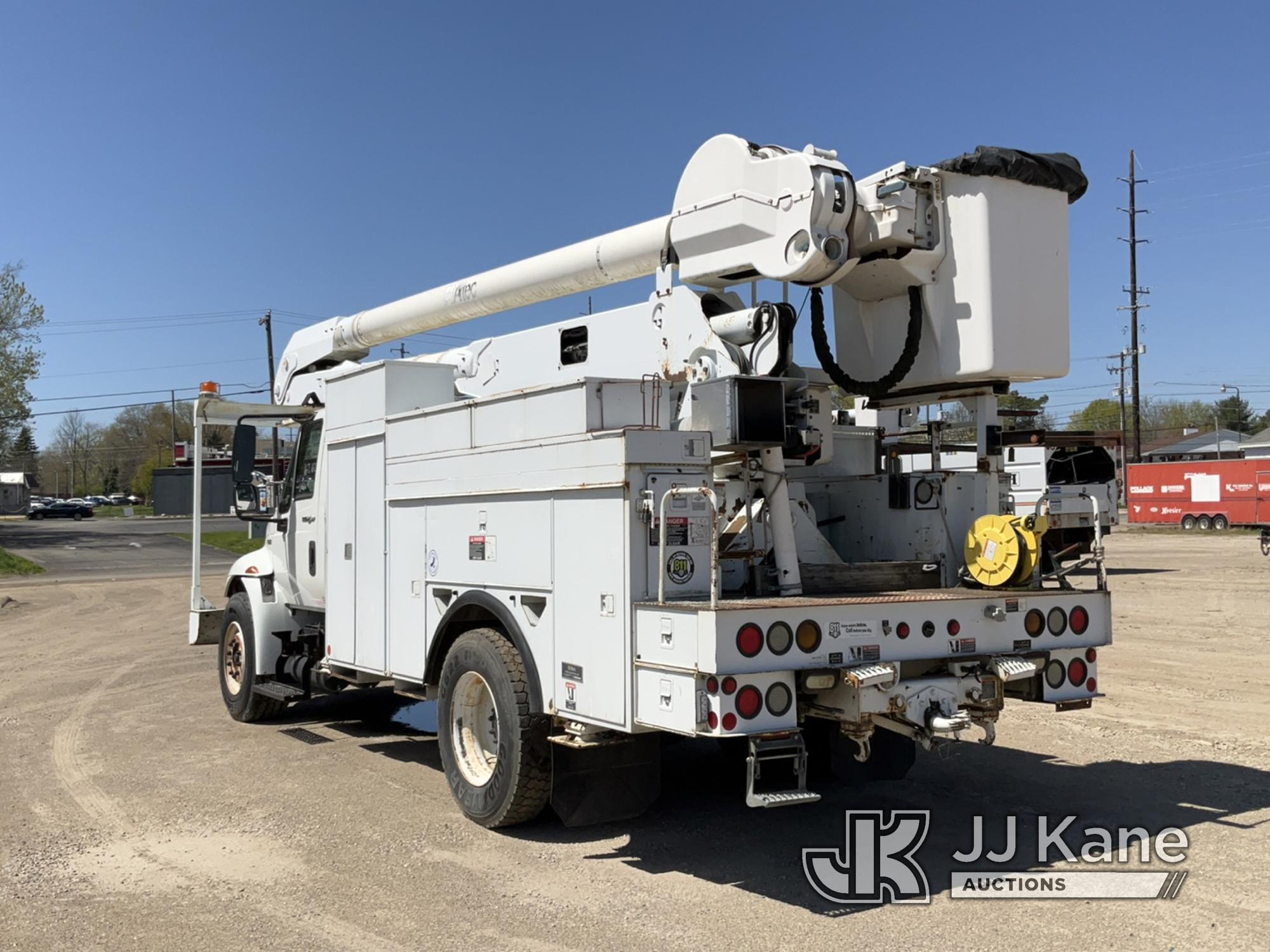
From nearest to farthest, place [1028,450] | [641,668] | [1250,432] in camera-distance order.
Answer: [641,668] → [1028,450] → [1250,432]

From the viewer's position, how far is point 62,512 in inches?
3268

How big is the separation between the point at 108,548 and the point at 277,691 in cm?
4012

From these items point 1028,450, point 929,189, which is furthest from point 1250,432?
→ point 929,189

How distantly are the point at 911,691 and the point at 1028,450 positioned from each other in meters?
15.8

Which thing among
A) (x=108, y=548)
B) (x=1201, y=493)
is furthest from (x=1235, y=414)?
(x=108, y=548)

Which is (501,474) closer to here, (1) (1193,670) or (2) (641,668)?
(2) (641,668)

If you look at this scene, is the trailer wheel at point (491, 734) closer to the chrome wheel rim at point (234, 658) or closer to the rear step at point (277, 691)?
the rear step at point (277, 691)

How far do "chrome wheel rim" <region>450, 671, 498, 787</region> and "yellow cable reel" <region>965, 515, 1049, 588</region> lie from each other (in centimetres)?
281

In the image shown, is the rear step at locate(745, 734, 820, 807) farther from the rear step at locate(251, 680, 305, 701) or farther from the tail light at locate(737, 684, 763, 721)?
the rear step at locate(251, 680, 305, 701)

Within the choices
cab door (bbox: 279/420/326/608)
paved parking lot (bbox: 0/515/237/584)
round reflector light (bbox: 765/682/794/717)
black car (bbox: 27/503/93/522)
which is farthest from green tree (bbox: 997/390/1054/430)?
black car (bbox: 27/503/93/522)

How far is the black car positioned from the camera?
81.2 m

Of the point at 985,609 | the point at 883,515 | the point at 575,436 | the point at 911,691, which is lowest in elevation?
the point at 911,691

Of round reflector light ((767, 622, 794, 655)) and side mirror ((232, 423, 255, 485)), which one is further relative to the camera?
side mirror ((232, 423, 255, 485))

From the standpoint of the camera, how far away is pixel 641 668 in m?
5.29
